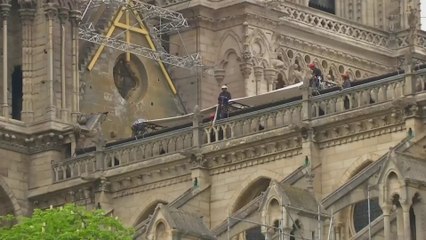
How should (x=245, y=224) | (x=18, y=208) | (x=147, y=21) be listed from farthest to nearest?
(x=147, y=21), (x=18, y=208), (x=245, y=224)

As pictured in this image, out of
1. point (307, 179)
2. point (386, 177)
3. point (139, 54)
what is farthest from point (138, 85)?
point (386, 177)

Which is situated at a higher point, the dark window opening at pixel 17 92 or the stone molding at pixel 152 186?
the dark window opening at pixel 17 92

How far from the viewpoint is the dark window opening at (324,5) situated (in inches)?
4112

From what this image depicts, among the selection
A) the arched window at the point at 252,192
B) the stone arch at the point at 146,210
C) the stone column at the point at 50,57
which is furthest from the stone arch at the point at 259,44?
the arched window at the point at 252,192

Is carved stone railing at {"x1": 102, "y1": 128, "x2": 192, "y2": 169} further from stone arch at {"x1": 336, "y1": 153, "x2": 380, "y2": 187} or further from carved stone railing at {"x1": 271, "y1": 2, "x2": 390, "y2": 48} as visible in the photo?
carved stone railing at {"x1": 271, "y1": 2, "x2": 390, "y2": 48}

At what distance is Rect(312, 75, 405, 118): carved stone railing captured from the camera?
79438 millimetres

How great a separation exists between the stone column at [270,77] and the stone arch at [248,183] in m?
10.8

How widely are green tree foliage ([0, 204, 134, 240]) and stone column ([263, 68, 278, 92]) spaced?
19.1 meters

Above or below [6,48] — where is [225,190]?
below

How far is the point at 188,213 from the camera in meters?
82.1

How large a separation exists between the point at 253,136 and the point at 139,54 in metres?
11.0

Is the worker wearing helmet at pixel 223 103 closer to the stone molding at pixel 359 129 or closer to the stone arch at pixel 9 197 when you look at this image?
the stone molding at pixel 359 129

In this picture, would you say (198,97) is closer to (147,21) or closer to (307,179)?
(147,21)

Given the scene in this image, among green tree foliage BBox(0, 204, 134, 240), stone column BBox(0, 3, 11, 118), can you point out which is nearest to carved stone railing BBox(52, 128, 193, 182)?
stone column BBox(0, 3, 11, 118)
